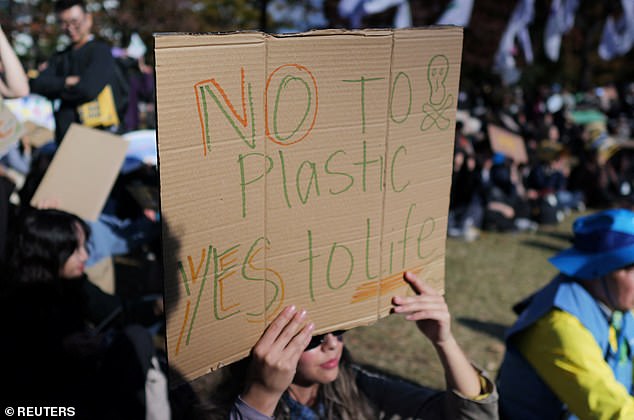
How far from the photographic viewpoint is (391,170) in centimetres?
156

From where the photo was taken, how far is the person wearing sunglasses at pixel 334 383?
1479 millimetres

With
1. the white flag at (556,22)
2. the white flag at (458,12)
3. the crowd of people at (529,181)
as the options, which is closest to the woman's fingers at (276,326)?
the crowd of people at (529,181)

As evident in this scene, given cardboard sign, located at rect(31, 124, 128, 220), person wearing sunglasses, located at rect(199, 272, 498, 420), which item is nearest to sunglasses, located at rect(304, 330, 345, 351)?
person wearing sunglasses, located at rect(199, 272, 498, 420)

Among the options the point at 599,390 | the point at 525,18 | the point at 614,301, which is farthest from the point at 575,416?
the point at 525,18

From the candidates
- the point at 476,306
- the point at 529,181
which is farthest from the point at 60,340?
the point at 529,181

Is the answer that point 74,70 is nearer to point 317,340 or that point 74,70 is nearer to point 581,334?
point 317,340

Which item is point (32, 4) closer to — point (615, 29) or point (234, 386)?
point (615, 29)

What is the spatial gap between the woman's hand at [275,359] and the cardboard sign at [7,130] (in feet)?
5.36

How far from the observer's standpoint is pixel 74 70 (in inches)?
162

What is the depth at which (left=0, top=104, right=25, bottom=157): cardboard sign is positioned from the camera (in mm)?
2533

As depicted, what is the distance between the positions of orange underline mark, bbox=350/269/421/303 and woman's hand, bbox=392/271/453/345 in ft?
0.10

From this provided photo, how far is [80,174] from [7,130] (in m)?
0.88

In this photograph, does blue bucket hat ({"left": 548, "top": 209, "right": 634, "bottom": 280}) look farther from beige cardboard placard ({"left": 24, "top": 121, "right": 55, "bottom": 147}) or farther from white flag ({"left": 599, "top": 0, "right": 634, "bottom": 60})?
white flag ({"left": 599, "top": 0, "right": 634, "bottom": 60})

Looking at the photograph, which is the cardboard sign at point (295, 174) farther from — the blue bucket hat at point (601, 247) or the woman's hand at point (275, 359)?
the blue bucket hat at point (601, 247)
